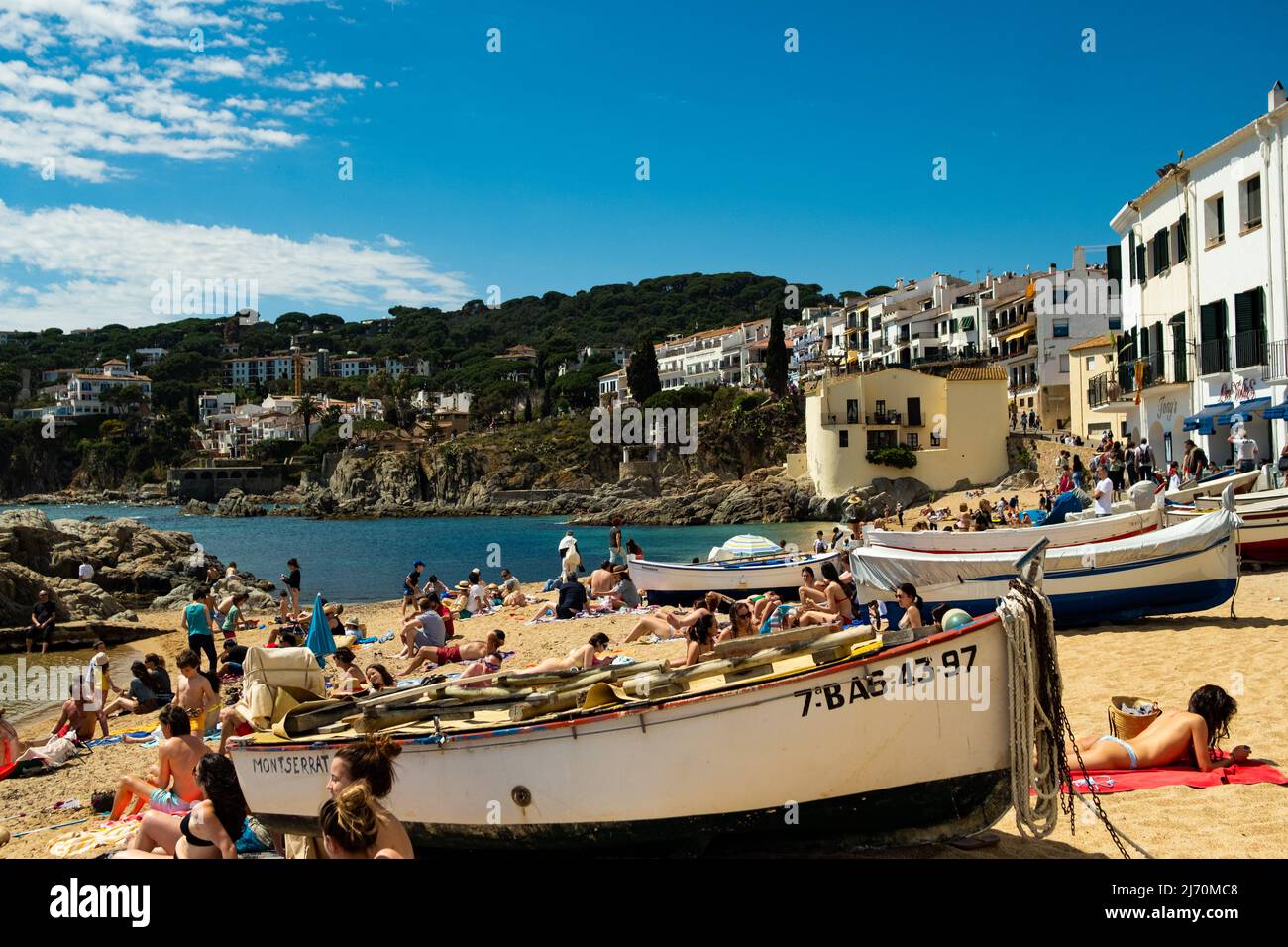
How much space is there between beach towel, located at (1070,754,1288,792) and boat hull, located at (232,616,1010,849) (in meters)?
1.46

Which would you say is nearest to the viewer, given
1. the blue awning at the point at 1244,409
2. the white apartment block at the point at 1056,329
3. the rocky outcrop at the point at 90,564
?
the blue awning at the point at 1244,409

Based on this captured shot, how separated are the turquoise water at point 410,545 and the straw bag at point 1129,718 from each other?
28194 mm

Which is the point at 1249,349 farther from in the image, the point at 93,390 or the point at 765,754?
the point at 93,390

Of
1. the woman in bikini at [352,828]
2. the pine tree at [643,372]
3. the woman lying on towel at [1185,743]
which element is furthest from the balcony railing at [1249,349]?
the pine tree at [643,372]

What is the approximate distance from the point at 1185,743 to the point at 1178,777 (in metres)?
0.35

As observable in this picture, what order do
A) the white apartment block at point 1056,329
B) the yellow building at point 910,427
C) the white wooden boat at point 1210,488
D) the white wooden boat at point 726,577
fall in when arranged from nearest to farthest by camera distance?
the white wooden boat at point 1210,488 < the white wooden boat at point 726,577 < the yellow building at point 910,427 < the white apartment block at point 1056,329

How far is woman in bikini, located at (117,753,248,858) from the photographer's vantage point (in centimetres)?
602

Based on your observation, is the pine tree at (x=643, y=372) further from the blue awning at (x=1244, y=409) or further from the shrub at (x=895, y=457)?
the blue awning at (x=1244, y=409)

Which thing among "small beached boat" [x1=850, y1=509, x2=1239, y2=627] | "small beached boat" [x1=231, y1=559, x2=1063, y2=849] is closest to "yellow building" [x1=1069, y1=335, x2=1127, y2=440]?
"small beached boat" [x1=850, y1=509, x2=1239, y2=627]

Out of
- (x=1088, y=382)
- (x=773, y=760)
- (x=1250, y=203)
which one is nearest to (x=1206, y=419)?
(x=1250, y=203)

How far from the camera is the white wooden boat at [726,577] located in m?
19.7
